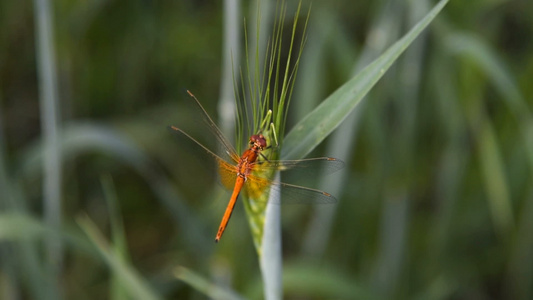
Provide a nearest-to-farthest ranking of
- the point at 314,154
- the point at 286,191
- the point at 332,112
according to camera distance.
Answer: the point at 332,112, the point at 286,191, the point at 314,154

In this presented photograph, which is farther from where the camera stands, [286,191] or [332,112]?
[286,191]

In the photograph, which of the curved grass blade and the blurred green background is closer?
the curved grass blade

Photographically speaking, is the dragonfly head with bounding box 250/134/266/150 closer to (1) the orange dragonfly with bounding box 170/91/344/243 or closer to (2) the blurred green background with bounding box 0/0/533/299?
(1) the orange dragonfly with bounding box 170/91/344/243

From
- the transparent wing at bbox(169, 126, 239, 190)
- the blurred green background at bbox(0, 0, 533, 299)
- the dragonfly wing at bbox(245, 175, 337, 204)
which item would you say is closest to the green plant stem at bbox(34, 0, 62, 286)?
the blurred green background at bbox(0, 0, 533, 299)

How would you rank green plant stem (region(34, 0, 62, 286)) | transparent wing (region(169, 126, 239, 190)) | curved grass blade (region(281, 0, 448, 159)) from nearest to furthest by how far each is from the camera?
curved grass blade (region(281, 0, 448, 159)) < transparent wing (region(169, 126, 239, 190)) < green plant stem (region(34, 0, 62, 286))

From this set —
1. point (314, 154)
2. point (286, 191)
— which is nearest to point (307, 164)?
point (286, 191)

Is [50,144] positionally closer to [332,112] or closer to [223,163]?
[223,163]

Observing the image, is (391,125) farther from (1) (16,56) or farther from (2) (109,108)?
(1) (16,56)

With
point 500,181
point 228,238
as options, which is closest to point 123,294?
point 228,238
